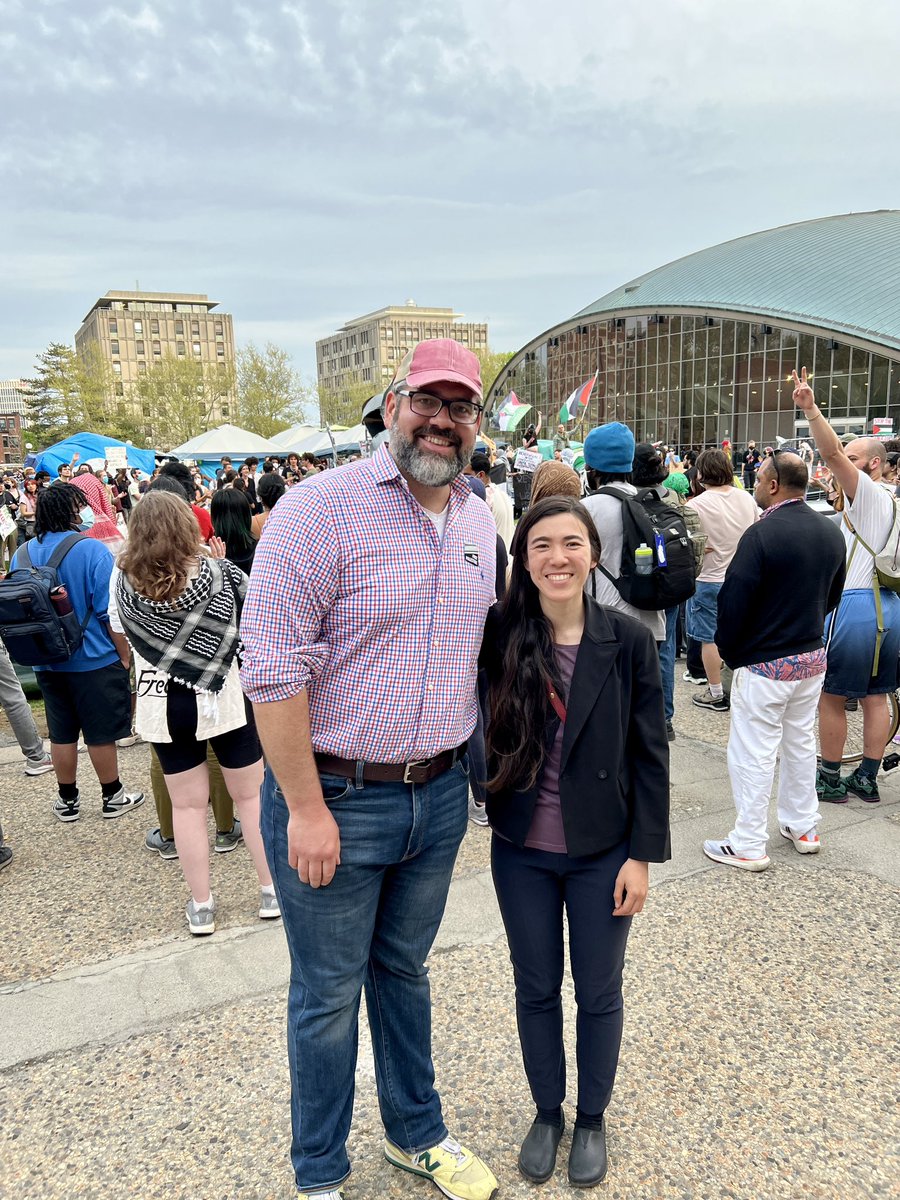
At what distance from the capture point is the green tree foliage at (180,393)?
5716 cm

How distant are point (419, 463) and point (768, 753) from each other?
2670mm

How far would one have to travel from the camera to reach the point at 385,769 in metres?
1.78

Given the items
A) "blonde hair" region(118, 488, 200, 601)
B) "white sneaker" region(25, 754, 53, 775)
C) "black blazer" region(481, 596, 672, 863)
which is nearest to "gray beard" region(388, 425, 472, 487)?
"black blazer" region(481, 596, 672, 863)

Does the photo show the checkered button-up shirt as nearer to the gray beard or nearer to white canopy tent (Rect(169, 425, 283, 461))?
the gray beard

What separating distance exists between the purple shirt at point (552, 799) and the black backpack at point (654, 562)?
2346mm

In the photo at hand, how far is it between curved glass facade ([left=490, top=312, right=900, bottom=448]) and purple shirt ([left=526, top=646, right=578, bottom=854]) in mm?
37377

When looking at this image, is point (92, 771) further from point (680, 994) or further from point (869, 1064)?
point (869, 1064)

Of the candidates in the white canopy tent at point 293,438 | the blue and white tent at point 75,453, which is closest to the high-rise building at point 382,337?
the white canopy tent at point 293,438

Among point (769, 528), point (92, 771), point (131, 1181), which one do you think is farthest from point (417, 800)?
point (92, 771)

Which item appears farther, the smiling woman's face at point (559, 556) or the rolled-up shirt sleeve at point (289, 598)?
the smiling woman's face at point (559, 556)

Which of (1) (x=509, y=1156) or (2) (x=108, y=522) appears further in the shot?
(2) (x=108, y=522)

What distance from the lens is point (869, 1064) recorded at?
243 centimetres

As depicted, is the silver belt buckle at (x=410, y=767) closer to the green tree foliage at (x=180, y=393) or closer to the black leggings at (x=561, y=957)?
the black leggings at (x=561, y=957)

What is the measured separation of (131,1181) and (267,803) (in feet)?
3.76
